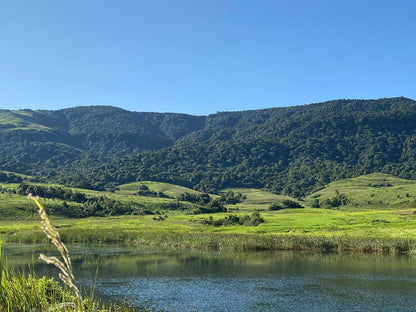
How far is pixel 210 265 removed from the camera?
58.2m

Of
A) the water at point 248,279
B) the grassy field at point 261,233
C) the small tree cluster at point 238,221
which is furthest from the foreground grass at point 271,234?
the water at point 248,279

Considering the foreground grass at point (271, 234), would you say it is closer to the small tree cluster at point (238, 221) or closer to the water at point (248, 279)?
the small tree cluster at point (238, 221)

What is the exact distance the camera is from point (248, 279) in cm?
4838

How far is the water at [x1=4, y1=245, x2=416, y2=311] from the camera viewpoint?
123ft

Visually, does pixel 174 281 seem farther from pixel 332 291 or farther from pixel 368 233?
pixel 368 233

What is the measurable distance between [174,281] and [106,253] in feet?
88.5

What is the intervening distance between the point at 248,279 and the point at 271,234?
3563 centimetres

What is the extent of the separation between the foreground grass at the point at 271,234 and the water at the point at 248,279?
5.38 m

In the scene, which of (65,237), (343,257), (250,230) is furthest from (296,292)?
(65,237)

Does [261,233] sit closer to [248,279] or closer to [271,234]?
[271,234]

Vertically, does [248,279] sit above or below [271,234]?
below

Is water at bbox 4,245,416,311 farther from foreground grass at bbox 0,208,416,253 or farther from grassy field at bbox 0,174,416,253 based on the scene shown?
grassy field at bbox 0,174,416,253

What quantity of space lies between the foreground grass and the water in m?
5.38

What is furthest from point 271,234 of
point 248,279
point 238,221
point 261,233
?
point 248,279
